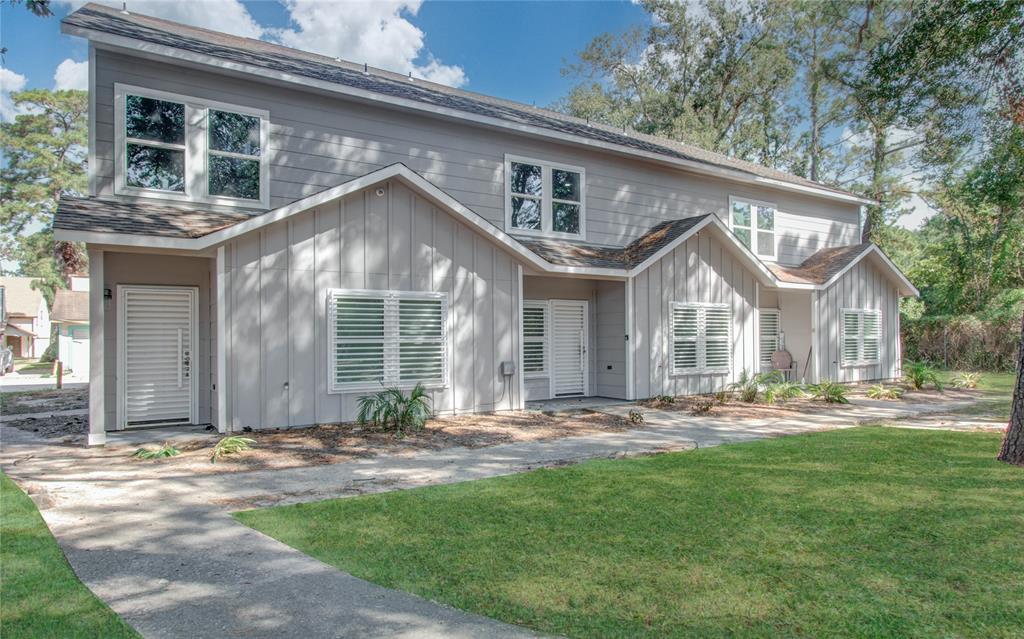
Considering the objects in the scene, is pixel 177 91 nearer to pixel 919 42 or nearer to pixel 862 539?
pixel 862 539

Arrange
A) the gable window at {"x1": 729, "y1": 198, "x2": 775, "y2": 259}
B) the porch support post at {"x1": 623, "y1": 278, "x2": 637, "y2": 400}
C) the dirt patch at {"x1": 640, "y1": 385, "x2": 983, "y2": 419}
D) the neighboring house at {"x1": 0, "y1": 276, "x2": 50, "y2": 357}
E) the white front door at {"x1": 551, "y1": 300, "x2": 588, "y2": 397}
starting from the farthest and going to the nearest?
the neighboring house at {"x1": 0, "y1": 276, "x2": 50, "y2": 357} → the gable window at {"x1": 729, "y1": 198, "x2": 775, "y2": 259} → the white front door at {"x1": 551, "y1": 300, "x2": 588, "y2": 397} → the porch support post at {"x1": 623, "y1": 278, "x2": 637, "y2": 400} → the dirt patch at {"x1": 640, "y1": 385, "x2": 983, "y2": 419}

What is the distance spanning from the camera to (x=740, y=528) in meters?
4.55

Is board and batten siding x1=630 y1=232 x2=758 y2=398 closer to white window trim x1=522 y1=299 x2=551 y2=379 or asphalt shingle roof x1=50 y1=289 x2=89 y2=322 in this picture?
white window trim x1=522 y1=299 x2=551 y2=379

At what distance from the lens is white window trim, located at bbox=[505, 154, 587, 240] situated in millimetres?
12975

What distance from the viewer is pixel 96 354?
806 centimetres

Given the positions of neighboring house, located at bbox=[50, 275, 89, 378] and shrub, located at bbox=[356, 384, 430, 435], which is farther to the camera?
neighboring house, located at bbox=[50, 275, 89, 378]

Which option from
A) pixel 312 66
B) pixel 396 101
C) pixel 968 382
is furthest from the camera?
pixel 968 382

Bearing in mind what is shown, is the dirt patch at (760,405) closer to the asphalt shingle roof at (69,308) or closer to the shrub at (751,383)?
the shrub at (751,383)

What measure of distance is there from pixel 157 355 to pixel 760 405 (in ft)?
36.3

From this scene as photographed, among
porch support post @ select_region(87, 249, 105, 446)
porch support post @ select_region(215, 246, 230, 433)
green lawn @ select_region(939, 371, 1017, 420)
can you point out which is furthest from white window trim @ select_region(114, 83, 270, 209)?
green lawn @ select_region(939, 371, 1017, 420)

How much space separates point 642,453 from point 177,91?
8.95 meters

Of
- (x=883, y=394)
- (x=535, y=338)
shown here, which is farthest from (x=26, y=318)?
(x=883, y=394)

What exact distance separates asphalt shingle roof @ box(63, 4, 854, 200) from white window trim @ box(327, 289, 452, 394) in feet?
12.7

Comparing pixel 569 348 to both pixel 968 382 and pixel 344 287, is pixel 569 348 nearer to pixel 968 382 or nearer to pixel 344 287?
pixel 344 287
